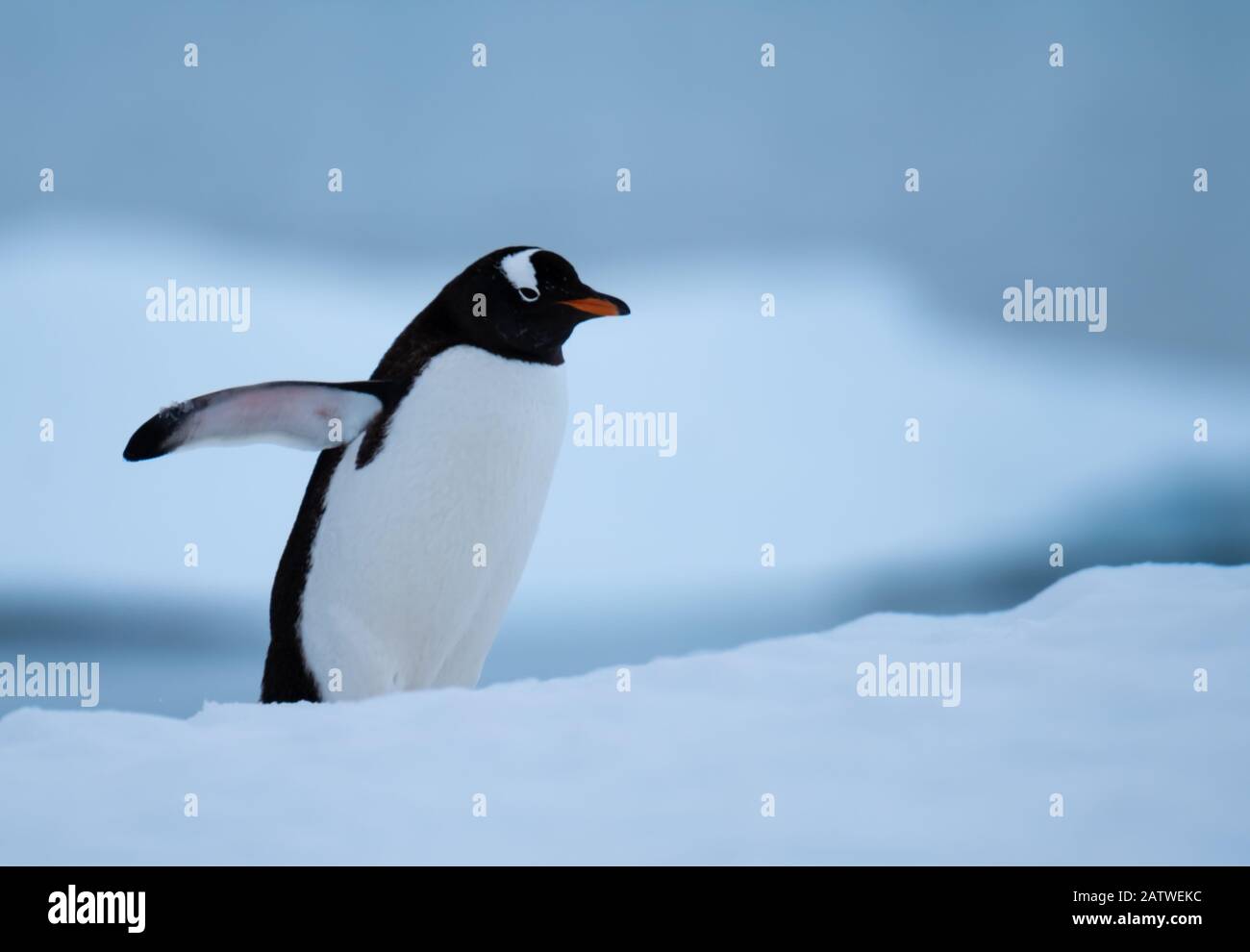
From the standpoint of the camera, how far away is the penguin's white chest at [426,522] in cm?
225

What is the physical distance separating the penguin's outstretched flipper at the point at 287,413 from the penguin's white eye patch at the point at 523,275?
0.31 m

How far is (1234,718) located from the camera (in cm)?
202

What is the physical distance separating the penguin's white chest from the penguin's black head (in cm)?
4

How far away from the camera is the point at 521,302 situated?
229 cm

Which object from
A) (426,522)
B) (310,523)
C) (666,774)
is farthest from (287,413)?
(666,774)

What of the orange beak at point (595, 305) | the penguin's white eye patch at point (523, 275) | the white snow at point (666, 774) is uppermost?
the penguin's white eye patch at point (523, 275)

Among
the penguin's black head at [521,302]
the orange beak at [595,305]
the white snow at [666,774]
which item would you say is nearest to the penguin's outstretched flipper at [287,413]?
the penguin's black head at [521,302]

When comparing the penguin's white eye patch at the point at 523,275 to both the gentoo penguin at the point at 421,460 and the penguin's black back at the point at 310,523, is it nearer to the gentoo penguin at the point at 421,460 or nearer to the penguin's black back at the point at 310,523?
the gentoo penguin at the point at 421,460

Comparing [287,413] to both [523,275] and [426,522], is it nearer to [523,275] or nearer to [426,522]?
[426,522]

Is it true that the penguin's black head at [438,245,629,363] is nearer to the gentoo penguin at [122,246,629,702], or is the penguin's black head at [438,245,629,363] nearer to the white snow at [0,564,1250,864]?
the gentoo penguin at [122,246,629,702]

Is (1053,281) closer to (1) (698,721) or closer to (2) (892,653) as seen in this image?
(2) (892,653)

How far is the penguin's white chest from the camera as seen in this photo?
88.5 inches
